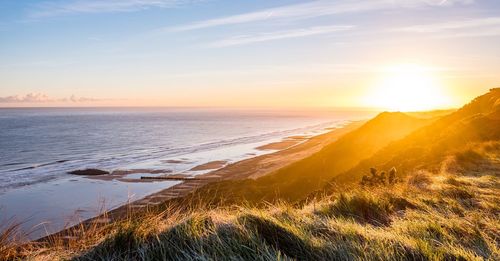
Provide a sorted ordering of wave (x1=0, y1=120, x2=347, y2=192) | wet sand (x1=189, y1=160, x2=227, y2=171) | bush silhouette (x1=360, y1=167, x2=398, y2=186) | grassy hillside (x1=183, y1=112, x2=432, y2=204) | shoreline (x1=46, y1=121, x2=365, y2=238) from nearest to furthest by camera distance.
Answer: bush silhouette (x1=360, y1=167, x2=398, y2=186) → grassy hillside (x1=183, y1=112, x2=432, y2=204) → shoreline (x1=46, y1=121, x2=365, y2=238) → wave (x1=0, y1=120, x2=347, y2=192) → wet sand (x1=189, y1=160, x2=227, y2=171)

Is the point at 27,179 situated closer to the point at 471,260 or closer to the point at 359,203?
the point at 359,203

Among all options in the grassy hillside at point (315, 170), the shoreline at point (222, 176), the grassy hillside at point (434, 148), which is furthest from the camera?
the shoreline at point (222, 176)

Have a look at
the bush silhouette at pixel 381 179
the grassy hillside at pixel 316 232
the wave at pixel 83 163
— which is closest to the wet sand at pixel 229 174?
the wave at pixel 83 163

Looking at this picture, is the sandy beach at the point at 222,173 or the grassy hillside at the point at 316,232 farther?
the sandy beach at the point at 222,173

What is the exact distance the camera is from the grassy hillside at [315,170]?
71.3ft

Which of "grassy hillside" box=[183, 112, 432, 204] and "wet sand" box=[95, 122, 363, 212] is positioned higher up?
"grassy hillside" box=[183, 112, 432, 204]

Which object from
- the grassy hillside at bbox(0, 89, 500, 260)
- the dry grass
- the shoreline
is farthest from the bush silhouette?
the shoreline

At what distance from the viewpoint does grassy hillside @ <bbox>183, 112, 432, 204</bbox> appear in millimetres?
21719

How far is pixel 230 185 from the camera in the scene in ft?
81.0

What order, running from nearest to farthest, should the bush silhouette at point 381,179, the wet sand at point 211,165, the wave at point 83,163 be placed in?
the bush silhouette at point 381,179
the wave at point 83,163
the wet sand at point 211,165

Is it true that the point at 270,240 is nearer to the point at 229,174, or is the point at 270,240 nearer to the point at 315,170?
the point at 315,170

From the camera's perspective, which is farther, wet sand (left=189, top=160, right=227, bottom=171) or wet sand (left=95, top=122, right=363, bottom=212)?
wet sand (left=189, top=160, right=227, bottom=171)

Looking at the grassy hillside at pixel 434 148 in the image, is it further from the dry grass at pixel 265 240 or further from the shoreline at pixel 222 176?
the shoreline at pixel 222 176

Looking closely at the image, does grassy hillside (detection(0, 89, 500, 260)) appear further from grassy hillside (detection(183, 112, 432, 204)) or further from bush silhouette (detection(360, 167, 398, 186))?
grassy hillside (detection(183, 112, 432, 204))
